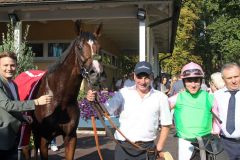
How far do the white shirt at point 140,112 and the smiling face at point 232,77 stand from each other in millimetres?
735

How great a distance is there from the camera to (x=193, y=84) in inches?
168

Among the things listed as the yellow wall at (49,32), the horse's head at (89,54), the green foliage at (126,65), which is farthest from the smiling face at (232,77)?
the green foliage at (126,65)

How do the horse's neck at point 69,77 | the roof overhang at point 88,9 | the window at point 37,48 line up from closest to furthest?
1. the horse's neck at point 69,77
2. the roof overhang at point 88,9
3. the window at point 37,48

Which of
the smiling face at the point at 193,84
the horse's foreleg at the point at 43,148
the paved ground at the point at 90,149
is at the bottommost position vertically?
the paved ground at the point at 90,149

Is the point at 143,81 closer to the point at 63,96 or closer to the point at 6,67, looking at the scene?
the point at 6,67

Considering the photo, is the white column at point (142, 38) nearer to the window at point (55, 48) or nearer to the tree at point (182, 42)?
the window at point (55, 48)

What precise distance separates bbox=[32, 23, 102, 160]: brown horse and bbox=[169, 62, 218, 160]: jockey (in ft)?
4.85

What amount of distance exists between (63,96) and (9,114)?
47.3 inches

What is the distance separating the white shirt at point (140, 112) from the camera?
400 centimetres

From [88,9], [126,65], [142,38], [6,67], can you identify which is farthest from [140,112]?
[126,65]

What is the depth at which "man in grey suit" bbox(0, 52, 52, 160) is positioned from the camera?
173 inches

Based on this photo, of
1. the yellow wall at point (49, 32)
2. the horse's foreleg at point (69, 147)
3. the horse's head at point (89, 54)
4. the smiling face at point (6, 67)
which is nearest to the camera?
the smiling face at point (6, 67)

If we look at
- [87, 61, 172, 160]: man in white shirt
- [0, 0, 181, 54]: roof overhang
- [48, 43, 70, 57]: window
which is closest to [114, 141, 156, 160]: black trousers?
[87, 61, 172, 160]: man in white shirt

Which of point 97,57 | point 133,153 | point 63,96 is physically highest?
point 97,57
